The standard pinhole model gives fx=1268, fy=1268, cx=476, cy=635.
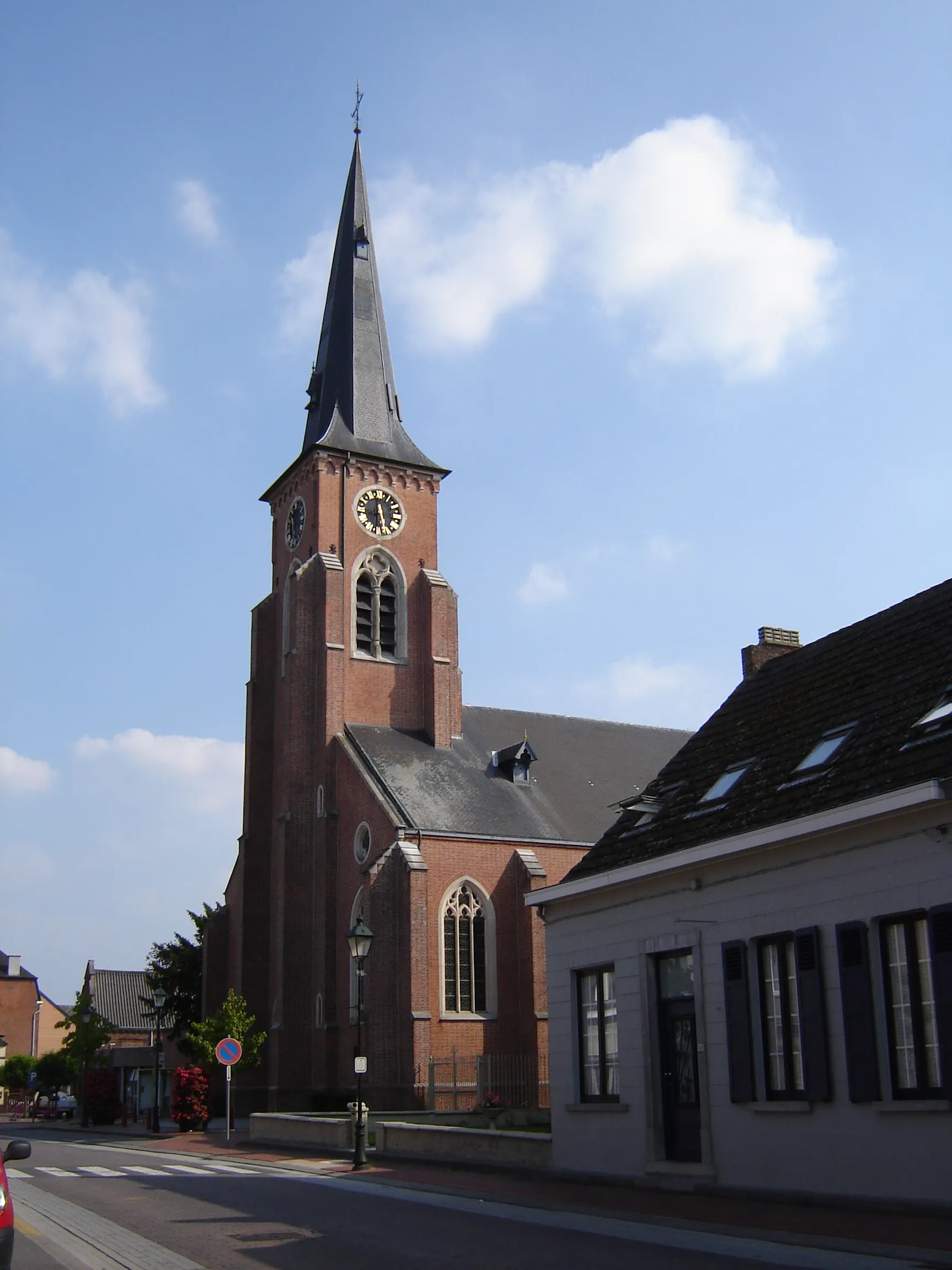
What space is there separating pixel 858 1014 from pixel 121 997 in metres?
80.1

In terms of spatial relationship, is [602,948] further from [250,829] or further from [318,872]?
[250,829]

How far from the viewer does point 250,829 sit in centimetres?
4159

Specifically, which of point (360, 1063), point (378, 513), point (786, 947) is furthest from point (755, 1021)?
point (378, 513)

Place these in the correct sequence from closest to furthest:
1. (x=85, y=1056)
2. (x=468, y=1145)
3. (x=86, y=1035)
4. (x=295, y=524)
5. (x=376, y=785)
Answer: (x=468, y=1145) → (x=376, y=785) → (x=86, y=1035) → (x=295, y=524) → (x=85, y=1056)

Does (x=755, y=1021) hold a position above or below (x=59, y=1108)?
above

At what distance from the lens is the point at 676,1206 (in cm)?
1455

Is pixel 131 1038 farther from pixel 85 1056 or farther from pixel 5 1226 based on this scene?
pixel 5 1226

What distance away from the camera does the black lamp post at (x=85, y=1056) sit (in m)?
43.1

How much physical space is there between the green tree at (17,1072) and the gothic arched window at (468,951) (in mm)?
49734

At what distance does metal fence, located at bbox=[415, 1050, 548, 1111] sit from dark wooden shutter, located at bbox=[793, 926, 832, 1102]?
19.2m

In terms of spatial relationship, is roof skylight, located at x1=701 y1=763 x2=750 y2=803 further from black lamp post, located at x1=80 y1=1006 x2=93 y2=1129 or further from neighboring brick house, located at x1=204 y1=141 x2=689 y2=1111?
black lamp post, located at x1=80 y1=1006 x2=93 y2=1129

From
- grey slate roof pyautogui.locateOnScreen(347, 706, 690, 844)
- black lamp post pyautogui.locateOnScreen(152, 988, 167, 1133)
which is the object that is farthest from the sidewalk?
grey slate roof pyautogui.locateOnScreen(347, 706, 690, 844)

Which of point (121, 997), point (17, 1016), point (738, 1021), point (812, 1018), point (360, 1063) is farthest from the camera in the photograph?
point (17, 1016)

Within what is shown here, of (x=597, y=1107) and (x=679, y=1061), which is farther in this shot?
(x=597, y=1107)
